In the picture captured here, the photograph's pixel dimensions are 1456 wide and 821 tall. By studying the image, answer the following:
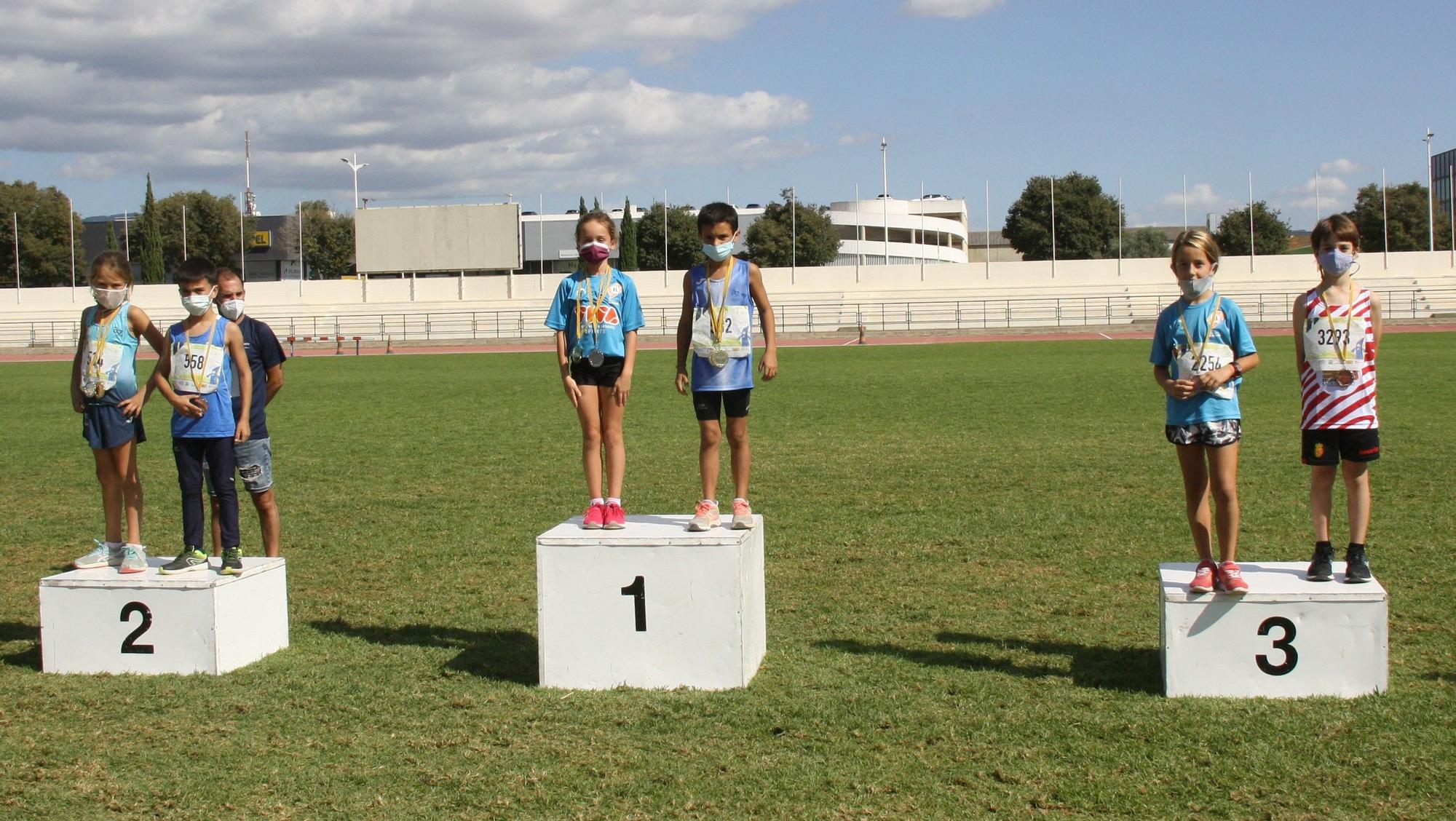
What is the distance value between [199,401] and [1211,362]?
4.62 meters

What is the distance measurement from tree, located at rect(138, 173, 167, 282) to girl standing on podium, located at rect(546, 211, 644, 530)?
75542 mm

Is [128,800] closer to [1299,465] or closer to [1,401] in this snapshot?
[1299,465]

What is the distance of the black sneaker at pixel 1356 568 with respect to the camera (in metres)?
5.08

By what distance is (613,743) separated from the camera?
4551 mm

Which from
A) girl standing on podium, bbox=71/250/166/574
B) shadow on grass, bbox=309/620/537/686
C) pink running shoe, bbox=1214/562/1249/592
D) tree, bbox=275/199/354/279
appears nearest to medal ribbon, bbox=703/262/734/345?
shadow on grass, bbox=309/620/537/686

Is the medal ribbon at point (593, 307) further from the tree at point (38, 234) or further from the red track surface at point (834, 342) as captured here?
the tree at point (38, 234)

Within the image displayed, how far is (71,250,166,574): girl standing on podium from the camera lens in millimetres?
6078

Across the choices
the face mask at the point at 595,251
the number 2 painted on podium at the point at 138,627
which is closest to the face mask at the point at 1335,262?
the face mask at the point at 595,251

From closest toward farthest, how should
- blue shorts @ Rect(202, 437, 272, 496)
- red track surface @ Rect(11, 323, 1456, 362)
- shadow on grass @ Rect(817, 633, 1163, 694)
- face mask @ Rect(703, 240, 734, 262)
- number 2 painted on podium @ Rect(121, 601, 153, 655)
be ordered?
shadow on grass @ Rect(817, 633, 1163, 694) < number 2 painted on podium @ Rect(121, 601, 153, 655) < face mask @ Rect(703, 240, 734, 262) < blue shorts @ Rect(202, 437, 272, 496) < red track surface @ Rect(11, 323, 1456, 362)

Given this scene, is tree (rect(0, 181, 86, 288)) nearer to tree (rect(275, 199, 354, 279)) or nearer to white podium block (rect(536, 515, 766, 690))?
tree (rect(275, 199, 354, 279))

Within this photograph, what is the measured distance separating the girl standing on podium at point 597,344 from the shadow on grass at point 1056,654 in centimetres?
138

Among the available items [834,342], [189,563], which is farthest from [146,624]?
[834,342]

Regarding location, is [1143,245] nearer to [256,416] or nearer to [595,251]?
[256,416]

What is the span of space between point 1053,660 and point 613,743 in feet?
6.84
